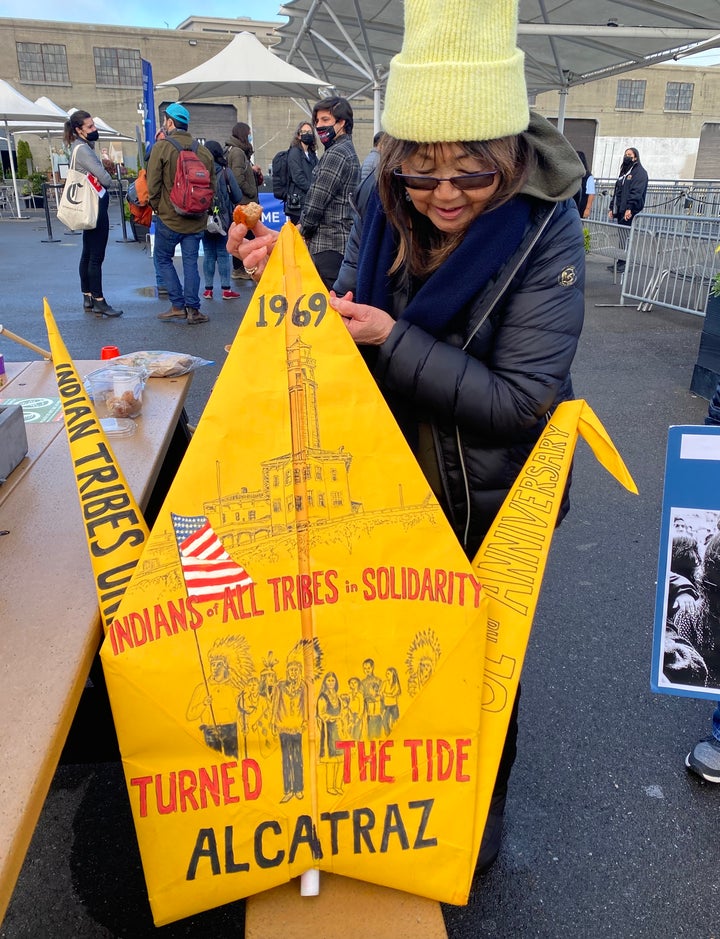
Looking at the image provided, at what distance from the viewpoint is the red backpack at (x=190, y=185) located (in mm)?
7023

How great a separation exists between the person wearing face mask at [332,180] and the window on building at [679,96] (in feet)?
145

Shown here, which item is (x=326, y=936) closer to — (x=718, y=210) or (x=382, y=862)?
(x=382, y=862)

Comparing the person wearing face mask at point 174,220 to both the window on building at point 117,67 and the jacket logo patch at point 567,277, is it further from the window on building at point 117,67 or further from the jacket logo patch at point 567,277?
the window on building at point 117,67

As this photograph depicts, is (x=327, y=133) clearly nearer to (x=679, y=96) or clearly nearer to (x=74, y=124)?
(x=74, y=124)

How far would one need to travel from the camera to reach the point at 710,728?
2463mm

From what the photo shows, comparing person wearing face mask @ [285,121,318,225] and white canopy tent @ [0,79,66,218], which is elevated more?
white canopy tent @ [0,79,66,218]

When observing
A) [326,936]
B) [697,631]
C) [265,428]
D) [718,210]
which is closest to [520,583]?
[265,428]

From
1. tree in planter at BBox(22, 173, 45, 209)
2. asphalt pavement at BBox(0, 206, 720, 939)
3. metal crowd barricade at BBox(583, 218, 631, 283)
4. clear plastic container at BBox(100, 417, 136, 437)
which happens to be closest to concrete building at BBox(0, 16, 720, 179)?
tree in planter at BBox(22, 173, 45, 209)

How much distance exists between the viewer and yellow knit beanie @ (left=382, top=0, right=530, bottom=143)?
126cm

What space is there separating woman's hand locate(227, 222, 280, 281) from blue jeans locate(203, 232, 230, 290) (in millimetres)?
6793

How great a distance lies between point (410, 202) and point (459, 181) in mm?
170

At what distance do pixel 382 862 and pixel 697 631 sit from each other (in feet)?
3.89

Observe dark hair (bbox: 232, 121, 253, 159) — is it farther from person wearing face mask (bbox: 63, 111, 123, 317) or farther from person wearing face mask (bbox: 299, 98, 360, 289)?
person wearing face mask (bbox: 299, 98, 360, 289)

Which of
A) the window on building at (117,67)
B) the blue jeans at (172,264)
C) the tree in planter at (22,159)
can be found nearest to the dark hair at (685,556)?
the blue jeans at (172,264)
